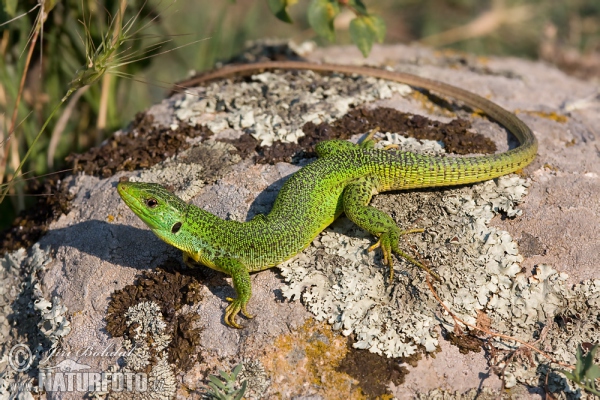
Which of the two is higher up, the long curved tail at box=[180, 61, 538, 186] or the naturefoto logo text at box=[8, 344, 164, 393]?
the long curved tail at box=[180, 61, 538, 186]

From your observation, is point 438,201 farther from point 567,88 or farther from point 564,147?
point 567,88

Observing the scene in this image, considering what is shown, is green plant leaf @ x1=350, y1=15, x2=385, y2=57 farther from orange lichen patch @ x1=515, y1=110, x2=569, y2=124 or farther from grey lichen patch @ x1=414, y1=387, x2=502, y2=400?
grey lichen patch @ x1=414, y1=387, x2=502, y2=400

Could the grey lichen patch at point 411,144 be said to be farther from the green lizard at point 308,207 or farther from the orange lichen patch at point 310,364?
the orange lichen patch at point 310,364

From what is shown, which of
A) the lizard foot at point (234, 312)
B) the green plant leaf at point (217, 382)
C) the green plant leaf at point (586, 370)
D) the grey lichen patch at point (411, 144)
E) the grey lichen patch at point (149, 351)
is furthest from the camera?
the grey lichen patch at point (411, 144)

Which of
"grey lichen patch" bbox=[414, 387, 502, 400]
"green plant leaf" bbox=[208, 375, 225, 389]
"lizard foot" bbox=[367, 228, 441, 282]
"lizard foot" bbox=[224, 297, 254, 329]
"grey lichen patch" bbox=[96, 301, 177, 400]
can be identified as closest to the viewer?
"green plant leaf" bbox=[208, 375, 225, 389]

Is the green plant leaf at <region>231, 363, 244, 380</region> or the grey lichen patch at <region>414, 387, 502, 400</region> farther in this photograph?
the grey lichen patch at <region>414, 387, 502, 400</region>

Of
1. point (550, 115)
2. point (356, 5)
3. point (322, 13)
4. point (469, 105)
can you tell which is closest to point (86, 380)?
point (322, 13)

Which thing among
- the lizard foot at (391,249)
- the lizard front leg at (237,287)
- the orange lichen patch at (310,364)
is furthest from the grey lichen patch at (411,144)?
the orange lichen patch at (310,364)

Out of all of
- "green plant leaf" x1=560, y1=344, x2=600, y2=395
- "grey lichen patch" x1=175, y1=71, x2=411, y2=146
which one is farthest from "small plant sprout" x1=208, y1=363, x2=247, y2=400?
"grey lichen patch" x1=175, y1=71, x2=411, y2=146
